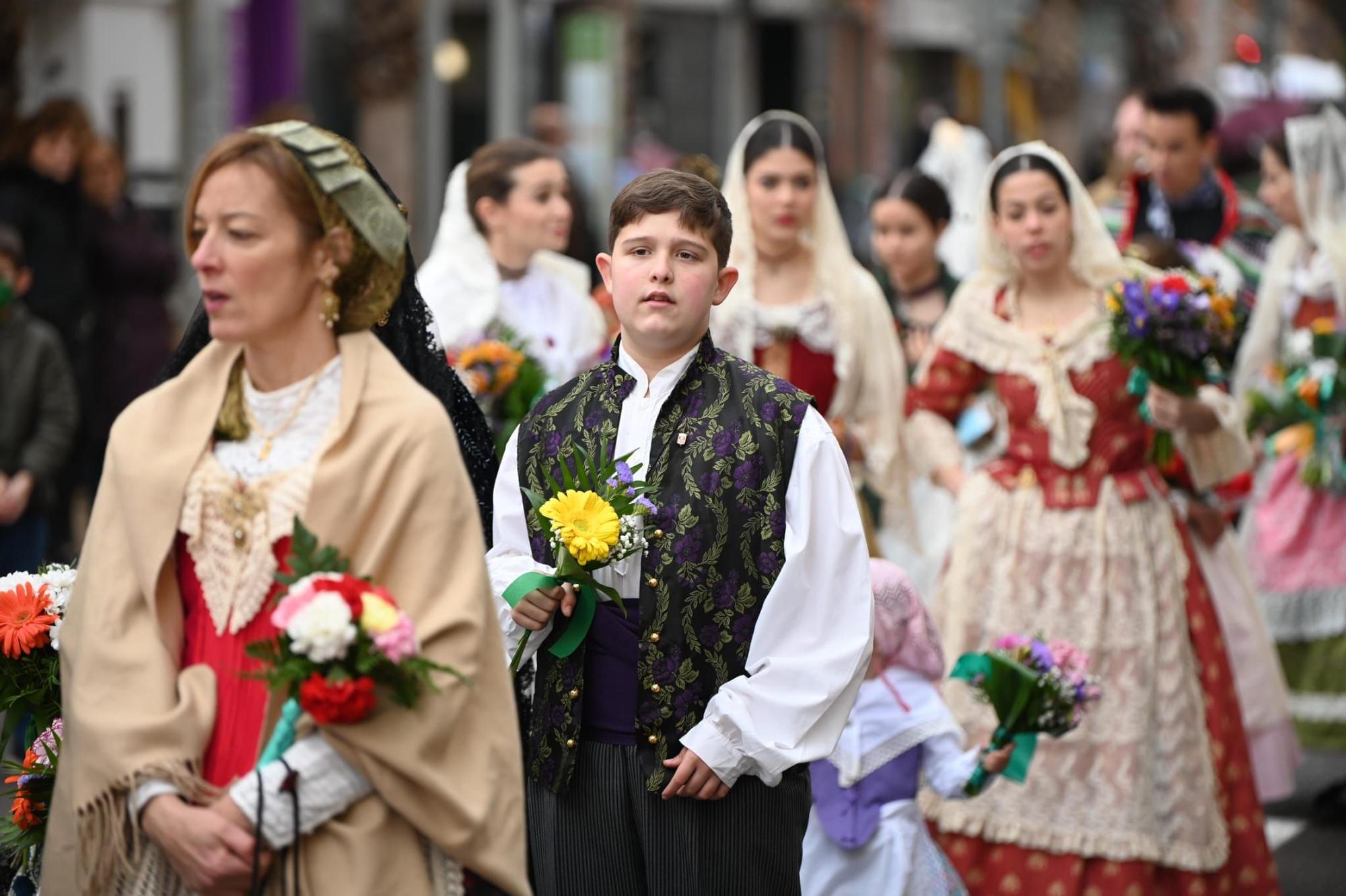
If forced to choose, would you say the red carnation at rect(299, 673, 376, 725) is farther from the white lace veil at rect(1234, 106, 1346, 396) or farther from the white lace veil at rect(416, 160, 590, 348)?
the white lace veil at rect(1234, 106, 1346, 396)

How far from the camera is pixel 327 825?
3518mm

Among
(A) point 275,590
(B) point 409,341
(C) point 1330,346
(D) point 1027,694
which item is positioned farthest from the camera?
(C) point 1330,346

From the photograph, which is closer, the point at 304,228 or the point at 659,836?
the point at 304,228

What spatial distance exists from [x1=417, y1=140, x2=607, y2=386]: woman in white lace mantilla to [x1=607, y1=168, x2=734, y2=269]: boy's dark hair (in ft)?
→ 10.3

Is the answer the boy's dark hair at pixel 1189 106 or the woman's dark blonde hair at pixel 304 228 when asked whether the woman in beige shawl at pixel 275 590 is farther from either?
the boy's dark hair at pixel 1189 106

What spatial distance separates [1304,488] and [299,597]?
268 inches

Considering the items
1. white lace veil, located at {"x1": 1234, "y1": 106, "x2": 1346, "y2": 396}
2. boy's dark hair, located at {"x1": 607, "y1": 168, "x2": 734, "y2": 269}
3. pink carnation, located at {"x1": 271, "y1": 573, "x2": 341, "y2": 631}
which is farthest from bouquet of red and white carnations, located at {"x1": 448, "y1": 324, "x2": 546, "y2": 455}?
pink carnation, located at {"x1": 271, "y1": 573, "x2": 341, "y2": 631}

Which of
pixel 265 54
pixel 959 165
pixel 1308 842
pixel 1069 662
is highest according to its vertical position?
pixel 265 54

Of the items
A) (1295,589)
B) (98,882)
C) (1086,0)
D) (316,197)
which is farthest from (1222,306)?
(1086,0)

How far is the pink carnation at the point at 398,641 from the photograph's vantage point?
11.0ft

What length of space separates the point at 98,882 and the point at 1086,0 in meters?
30.7

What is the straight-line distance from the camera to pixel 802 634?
4254 mm

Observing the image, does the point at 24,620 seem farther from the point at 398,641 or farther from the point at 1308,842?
the point at 1308,842

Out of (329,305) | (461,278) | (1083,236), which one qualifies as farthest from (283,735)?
(461,278)
